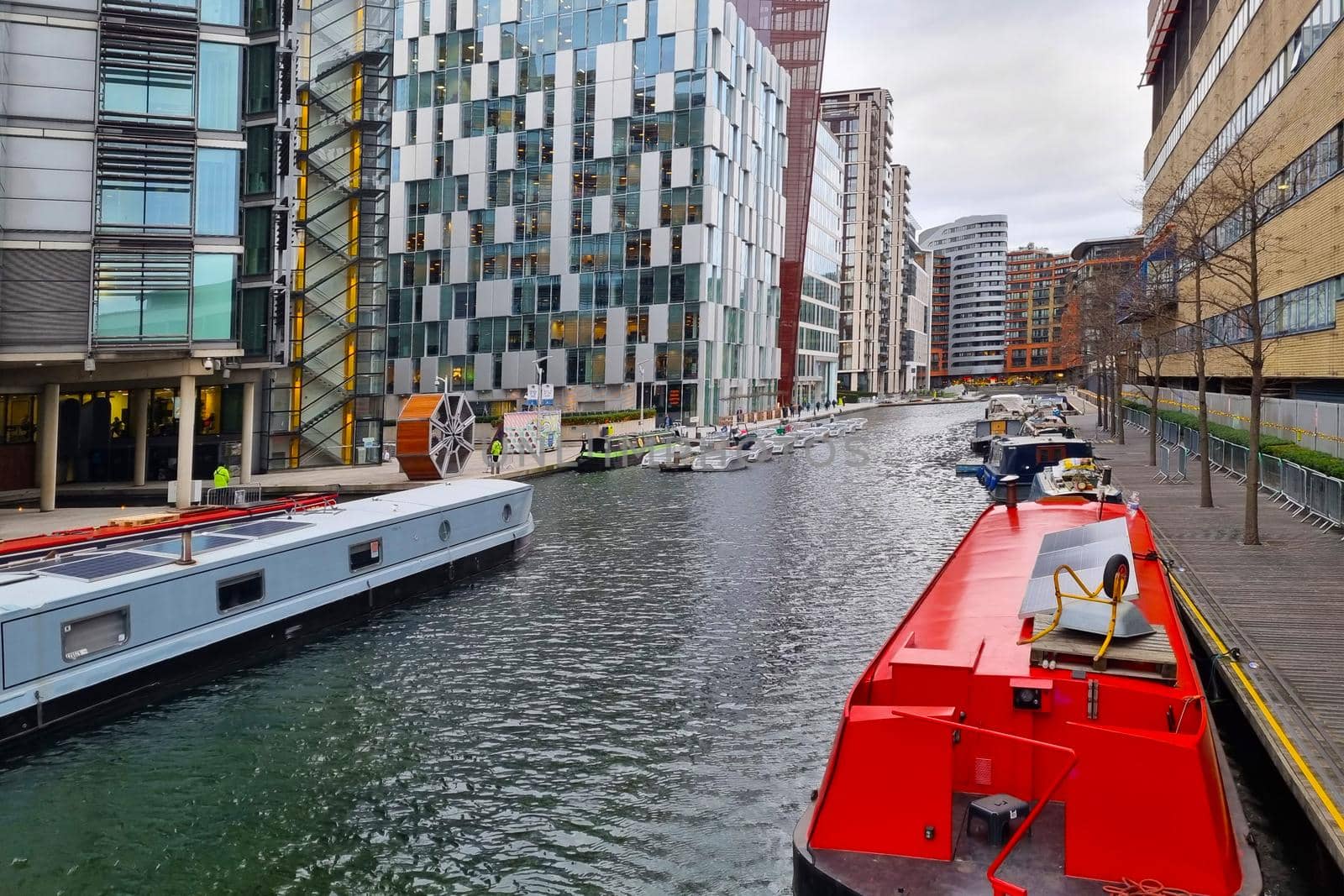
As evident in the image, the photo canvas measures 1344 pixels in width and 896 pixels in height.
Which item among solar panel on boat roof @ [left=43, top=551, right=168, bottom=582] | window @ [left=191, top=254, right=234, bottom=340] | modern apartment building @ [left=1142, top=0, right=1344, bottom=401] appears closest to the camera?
solar panel on boat roof @ [left=43, top=551, right=168, bottom=582]

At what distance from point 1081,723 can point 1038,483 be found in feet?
73.1

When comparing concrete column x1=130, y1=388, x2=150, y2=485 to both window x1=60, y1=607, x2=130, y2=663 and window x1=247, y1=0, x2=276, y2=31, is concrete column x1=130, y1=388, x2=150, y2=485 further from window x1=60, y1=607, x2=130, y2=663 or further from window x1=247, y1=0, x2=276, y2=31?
window x1=60, y1=607, x2=130, y2=663

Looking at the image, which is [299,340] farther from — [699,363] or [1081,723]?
[1081,723]

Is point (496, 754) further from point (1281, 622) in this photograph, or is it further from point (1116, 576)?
point (1281, 622)

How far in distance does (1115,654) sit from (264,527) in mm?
15839

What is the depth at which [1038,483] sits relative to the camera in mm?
28688

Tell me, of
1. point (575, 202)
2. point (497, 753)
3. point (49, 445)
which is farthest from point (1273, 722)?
point (575, 202)

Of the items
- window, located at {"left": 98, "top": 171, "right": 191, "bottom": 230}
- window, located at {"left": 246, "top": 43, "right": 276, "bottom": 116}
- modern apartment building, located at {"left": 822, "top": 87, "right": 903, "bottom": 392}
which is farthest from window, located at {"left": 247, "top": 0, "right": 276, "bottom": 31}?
modern apartment building, located at {"left": 822, "top": 87, "right": 903, "bottom": 392}

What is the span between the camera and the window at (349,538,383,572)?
19984mm

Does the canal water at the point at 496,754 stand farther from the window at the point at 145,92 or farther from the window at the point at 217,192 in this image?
the window at the point at 145,92

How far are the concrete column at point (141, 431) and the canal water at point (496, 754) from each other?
23125 millimetres

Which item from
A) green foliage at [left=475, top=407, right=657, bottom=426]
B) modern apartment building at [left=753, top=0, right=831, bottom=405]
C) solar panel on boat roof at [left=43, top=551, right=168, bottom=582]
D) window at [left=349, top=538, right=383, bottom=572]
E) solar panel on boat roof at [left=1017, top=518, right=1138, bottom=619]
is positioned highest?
modern apartment building at [left=753, top=0, right=831, bottom=405]

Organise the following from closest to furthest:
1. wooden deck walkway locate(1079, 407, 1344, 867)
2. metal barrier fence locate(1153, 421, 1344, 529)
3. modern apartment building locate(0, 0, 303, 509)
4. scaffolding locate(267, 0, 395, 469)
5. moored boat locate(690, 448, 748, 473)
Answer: wooden deck walkway locate(1079, 407, 1344, 867) → metal barrier fence locate(1153, 421, 1344, 529) → modern apartment building locate(0, 0, 303, 509) → scaffolding locate(267, 0, 395, 469) → moored boat locate(690, 448, 748, 473)

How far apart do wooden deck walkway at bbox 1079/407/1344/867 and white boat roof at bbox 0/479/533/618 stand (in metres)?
14.8
